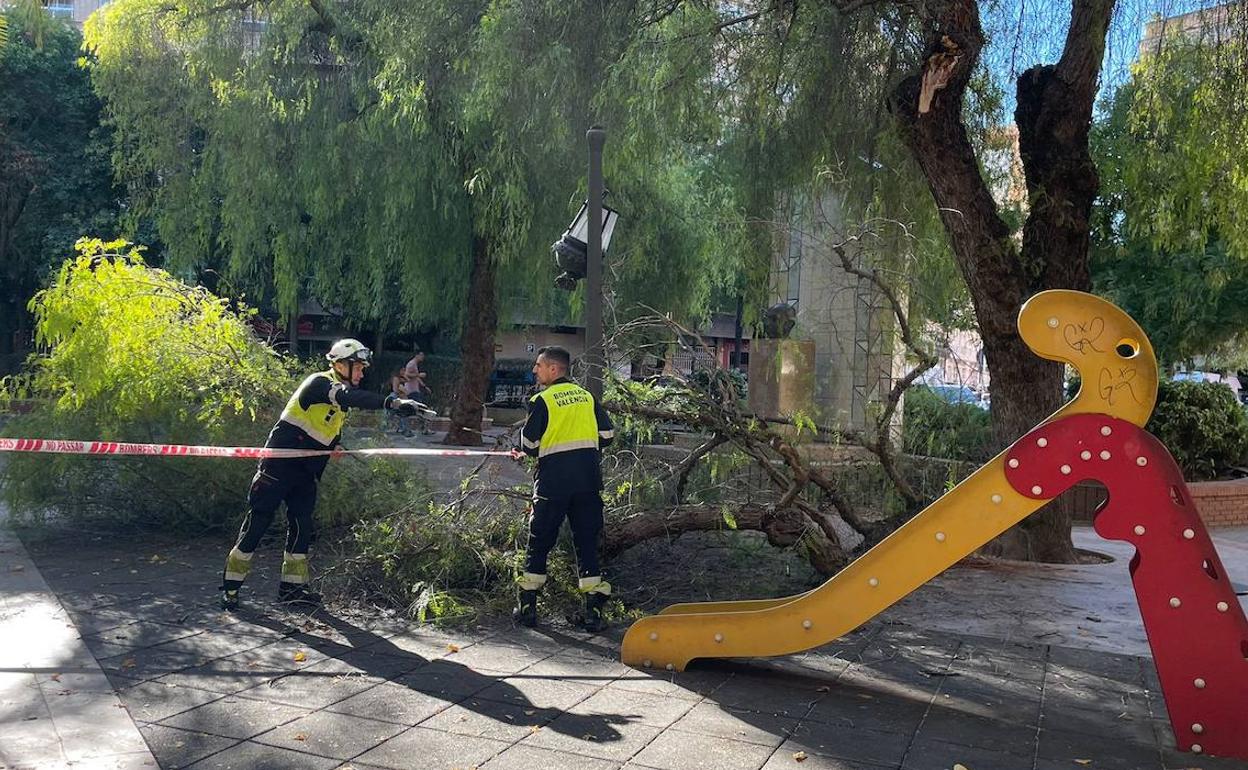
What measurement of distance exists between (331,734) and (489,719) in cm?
68

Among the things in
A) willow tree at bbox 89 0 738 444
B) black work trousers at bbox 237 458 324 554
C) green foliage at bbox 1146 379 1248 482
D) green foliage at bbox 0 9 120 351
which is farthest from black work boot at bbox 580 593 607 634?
green foliage at bbox 0 9 120 351

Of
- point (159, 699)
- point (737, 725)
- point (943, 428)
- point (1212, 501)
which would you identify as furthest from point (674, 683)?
point (1212, 501)

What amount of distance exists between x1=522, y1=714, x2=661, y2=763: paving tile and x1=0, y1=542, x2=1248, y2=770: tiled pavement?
0.5 inches

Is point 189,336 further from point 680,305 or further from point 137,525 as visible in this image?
point 680,305

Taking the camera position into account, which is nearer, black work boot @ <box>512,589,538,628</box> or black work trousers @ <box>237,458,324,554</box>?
black work boot @ <box>512,589,538,628</box>

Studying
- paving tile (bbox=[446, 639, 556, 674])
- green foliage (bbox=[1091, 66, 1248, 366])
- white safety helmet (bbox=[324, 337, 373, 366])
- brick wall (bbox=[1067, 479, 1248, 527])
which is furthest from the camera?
brick wall (bbox=[1067, 479, 1248, 527])

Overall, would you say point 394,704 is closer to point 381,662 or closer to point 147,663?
point 381,662

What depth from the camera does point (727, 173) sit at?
1245 cm

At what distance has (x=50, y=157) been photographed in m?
25.8

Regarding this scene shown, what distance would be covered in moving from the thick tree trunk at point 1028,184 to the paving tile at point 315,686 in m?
5.47

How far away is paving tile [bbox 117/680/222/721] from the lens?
4.81m

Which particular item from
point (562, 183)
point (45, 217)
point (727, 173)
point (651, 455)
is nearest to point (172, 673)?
point (651, 455)

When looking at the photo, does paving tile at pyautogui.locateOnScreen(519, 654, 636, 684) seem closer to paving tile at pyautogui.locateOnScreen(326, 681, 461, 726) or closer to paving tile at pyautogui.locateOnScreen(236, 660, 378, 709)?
paving tile at pyautogui.locateOnScreen(326, 681, 461, 726)

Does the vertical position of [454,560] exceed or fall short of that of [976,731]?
it exceeds it
